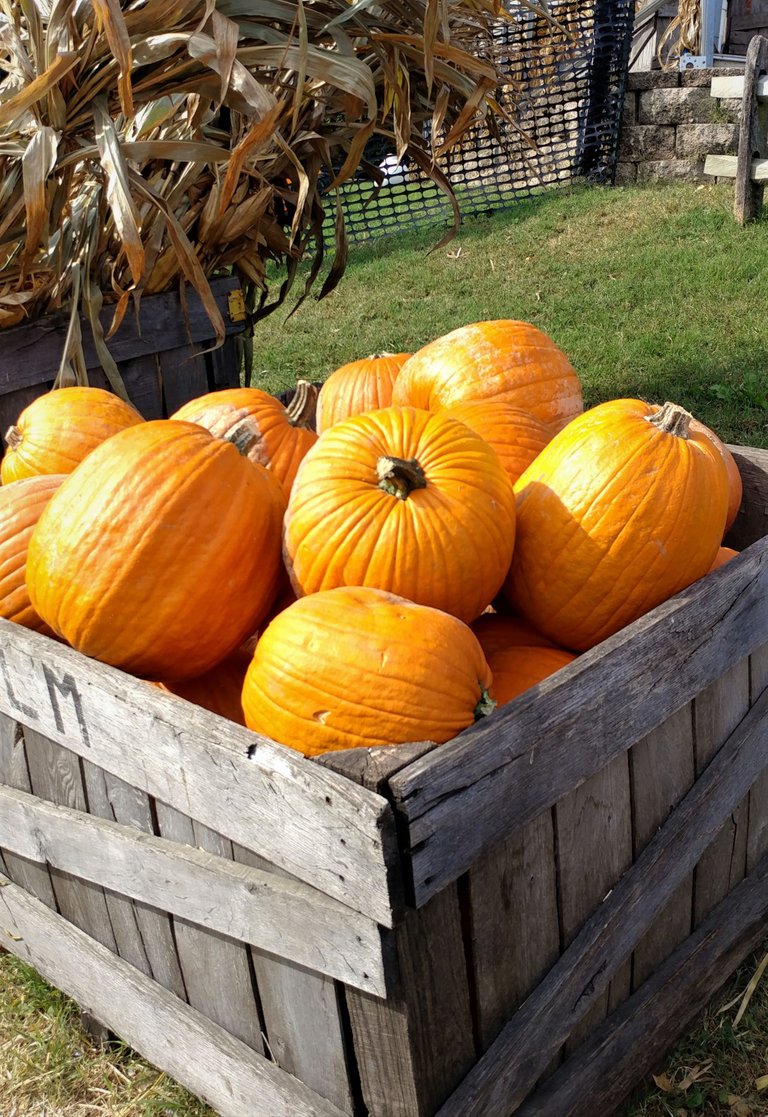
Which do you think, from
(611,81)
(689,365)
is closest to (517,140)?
(611,81)

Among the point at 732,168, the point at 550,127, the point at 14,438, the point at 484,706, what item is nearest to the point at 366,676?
the point at 484,706

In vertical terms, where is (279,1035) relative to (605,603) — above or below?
below

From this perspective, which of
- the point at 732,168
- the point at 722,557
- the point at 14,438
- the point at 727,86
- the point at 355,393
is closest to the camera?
the point at 722,557

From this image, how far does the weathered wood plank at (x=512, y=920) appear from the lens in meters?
1.58

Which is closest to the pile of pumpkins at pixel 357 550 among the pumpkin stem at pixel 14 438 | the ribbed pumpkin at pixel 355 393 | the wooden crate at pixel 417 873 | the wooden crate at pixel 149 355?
the wooden crate at pixel 417 873

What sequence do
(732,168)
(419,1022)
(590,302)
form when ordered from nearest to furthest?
(419,1022) → (590,302) → (732,168)

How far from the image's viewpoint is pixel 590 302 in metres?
7.17

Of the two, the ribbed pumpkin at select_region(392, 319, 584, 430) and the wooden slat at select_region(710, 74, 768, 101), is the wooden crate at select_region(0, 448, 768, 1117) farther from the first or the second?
the wooden slat at select_region(710, 74, 768, 101)

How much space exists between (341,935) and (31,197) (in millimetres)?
2132

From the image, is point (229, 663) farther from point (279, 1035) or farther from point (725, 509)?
point (725, 509)

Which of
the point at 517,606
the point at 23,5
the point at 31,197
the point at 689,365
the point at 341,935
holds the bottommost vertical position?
the point at 689,365

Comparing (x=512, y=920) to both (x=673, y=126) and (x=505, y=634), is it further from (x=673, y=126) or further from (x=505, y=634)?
(x=673, y=126)

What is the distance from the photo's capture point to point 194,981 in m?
1.91

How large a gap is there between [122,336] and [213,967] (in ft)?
8.29
